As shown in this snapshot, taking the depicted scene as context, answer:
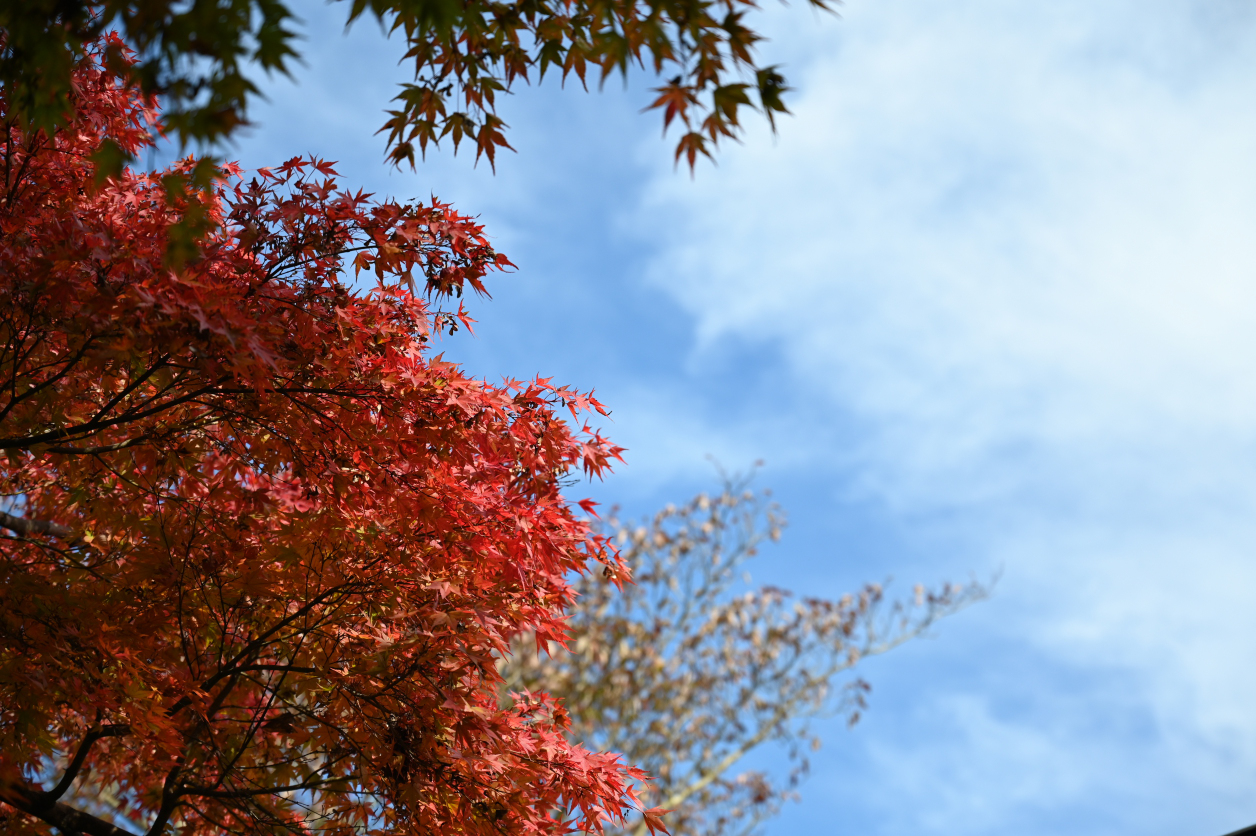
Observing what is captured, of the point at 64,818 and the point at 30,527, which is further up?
the point at 30,527

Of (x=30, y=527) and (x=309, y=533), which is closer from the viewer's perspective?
(x=309, y=533)

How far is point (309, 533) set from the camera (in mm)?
5004

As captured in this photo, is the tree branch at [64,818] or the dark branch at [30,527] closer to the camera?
the tree branch at [64,818]

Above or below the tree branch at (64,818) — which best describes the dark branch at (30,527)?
above

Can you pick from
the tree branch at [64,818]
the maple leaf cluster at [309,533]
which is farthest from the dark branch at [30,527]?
the tree branch at [64,818]

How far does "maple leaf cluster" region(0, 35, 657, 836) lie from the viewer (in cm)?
448

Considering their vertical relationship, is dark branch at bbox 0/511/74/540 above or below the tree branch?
above

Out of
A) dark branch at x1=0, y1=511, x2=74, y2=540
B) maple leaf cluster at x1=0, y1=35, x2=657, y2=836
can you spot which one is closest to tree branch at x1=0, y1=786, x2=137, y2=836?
maple leaf cluster at x1=0, y1=35, x2=657, y2=836

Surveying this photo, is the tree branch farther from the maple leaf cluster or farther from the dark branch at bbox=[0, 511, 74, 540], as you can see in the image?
the dark branch at bbox=[0, 511, 74, 540]

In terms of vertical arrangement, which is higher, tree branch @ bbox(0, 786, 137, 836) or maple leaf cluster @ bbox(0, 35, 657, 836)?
maple leaf cluster @ bbox(0, 35, 657, 836)

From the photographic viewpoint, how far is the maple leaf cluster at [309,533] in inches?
176

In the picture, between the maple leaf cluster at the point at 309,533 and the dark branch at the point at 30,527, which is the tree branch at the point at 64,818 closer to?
the maple leaf cluster at the point at 309,533

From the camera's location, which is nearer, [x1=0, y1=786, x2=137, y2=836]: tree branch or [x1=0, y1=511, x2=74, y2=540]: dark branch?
[x1=0, y1=786, x2=137, y2=836]: tree branch

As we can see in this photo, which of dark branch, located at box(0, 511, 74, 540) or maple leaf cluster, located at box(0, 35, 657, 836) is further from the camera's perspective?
Result: dark branch, located at box(0, 511, 74, 540)
